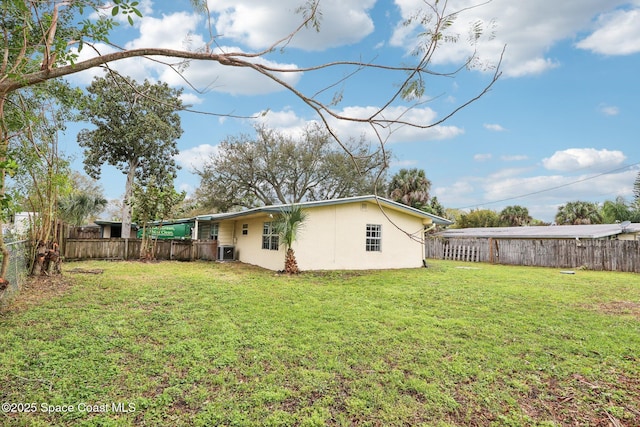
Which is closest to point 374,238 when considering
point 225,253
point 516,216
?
point 225,253

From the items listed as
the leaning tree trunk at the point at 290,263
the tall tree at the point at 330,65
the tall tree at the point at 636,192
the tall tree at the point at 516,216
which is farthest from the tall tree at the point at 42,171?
the tall tree at the point at 516,216

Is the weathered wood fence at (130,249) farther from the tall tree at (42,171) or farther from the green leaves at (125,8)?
the green leaves at (125,8)

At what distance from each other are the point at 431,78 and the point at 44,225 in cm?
970

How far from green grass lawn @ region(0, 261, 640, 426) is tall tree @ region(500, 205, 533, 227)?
26.9m

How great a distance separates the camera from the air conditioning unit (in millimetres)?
16672

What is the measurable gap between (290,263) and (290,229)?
3.96ft

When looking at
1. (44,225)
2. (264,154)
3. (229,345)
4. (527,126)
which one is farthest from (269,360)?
(264,154)

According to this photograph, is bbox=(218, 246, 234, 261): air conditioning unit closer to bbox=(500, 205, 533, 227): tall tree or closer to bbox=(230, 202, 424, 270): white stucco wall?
bbox=(230, 202, 424, 270): white stucco wall

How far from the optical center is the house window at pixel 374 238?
13633mm

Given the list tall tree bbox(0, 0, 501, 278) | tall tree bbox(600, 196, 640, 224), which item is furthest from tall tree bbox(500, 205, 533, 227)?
tall tree bbox(0, 0, 501, 278)

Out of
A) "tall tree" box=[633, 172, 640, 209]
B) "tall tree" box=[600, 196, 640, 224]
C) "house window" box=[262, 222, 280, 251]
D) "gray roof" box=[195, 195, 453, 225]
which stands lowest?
"house window" box=[262, 222, 280, 251]

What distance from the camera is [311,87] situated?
2953 mm

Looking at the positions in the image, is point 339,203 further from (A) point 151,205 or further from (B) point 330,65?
(B) point 330,65

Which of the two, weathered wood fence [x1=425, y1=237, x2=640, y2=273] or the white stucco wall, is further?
weathered wood fence [x1=425, y1=237, x2=640, y2=273]
